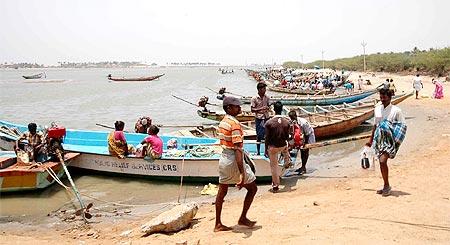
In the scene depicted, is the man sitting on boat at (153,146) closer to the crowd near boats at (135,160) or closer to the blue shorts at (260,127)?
the crowd near boats at (135,160)

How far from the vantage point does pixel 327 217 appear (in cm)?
552

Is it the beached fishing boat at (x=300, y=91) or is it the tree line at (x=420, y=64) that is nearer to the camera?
the beached fishing boat at (x=300, y=91)

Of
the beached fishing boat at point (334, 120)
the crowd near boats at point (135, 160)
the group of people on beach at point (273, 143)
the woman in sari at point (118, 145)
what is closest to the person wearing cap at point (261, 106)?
the group of people on beach at point (273, 143)

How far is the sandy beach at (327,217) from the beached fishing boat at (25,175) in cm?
160

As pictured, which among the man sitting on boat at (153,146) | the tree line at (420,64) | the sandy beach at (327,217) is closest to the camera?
the sandy beach at (327,217)

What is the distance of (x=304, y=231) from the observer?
5.03 meters

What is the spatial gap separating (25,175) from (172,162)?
10.4 ft

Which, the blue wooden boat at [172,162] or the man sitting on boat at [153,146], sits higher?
the man sitting on boat at [153,146]

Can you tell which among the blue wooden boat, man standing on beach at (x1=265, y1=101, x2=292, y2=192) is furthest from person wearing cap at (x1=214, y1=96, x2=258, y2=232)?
the blue wooden boat

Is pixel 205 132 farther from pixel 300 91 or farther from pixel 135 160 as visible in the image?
pixel 300 91

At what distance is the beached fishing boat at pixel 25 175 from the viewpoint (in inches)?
354

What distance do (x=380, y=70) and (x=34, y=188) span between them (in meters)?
57.3

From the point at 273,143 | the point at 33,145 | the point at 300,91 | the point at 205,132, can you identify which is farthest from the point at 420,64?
the point at 33,145

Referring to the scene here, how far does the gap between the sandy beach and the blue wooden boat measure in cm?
96
